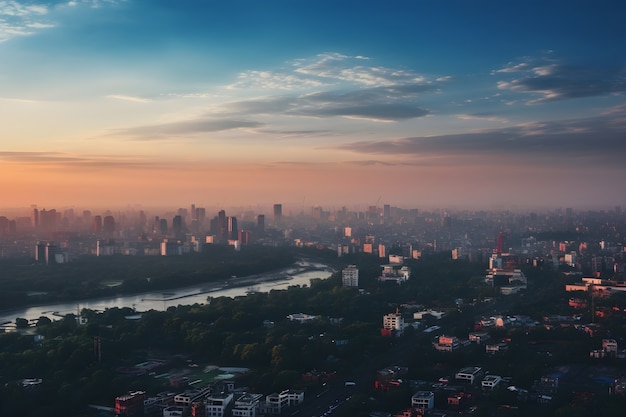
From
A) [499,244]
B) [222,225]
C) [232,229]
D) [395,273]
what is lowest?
[395,273]

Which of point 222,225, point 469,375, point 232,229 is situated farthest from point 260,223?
point 469,375

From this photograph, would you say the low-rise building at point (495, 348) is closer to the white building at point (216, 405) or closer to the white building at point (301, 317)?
the white building at point (301, 317)

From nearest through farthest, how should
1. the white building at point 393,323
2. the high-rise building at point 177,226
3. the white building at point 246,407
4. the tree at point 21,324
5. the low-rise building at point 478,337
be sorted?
1. the white building at point 246,407
2. the low-rise building at point 478,337
3. the white building at point 393,323
4. the tree at point 21,324
5. the high-rise building at point 177,226

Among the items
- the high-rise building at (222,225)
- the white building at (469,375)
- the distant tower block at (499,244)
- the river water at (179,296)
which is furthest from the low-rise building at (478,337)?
the high-rise building at (222,225)

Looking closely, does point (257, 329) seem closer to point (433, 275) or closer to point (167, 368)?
point (167, 368)

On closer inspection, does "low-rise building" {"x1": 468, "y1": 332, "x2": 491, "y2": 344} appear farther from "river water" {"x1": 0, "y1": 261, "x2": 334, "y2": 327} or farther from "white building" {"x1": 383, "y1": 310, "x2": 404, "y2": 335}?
"river water" {"x1": 0, "y1": 261, "x2": 334, "y2": 327}

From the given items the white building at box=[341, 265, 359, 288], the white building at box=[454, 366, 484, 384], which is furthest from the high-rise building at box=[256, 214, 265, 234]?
the white building at box=[454, 366, 484, 384]

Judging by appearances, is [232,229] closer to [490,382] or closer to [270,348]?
[270,348]

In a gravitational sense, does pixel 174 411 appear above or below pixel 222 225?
below
